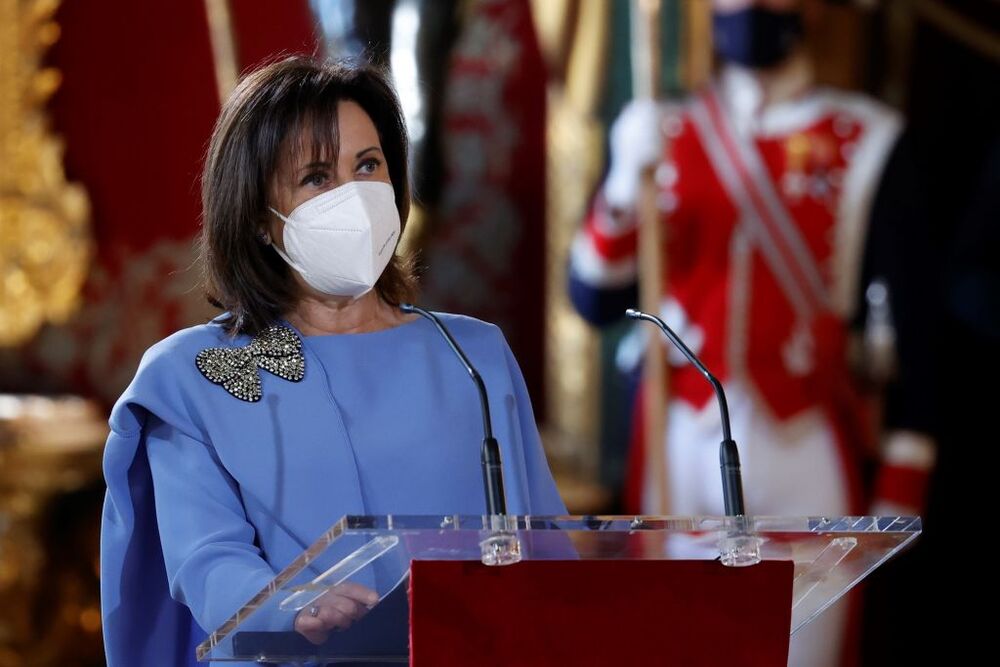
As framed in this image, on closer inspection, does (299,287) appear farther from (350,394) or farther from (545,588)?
(545,588)

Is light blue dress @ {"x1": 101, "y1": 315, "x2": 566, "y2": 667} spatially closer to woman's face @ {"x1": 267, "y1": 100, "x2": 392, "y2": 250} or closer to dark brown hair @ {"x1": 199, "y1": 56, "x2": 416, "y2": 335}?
dark brown hair @ {"x1": 199, "y1": 56, "x2": 416, "y2": 335}

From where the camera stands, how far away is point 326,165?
193cm

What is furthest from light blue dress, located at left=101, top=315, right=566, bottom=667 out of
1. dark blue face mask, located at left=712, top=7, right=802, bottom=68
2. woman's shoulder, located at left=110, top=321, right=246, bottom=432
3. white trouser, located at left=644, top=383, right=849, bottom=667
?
dark blue face mask, located at left=712, top=7, right=802, bottom=68

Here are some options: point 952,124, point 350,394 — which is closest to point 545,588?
point 350,394

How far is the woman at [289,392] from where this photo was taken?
1841 mm

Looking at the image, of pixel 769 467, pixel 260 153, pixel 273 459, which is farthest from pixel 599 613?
pixel 769 467

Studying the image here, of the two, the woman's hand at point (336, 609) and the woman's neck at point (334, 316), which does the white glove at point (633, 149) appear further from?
the woman's hand at point (336, 609)

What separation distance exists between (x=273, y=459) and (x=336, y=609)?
0.34 metres

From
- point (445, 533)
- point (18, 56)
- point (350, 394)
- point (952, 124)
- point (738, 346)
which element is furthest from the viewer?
point (952, 124)

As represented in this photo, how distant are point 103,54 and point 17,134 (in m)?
0.34

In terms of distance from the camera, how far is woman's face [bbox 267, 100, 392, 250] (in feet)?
6.31

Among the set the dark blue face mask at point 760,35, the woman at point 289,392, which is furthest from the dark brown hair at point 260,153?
the dark blue face mask at point 760,35

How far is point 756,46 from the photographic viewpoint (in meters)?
4.14

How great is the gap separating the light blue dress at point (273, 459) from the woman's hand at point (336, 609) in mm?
177
